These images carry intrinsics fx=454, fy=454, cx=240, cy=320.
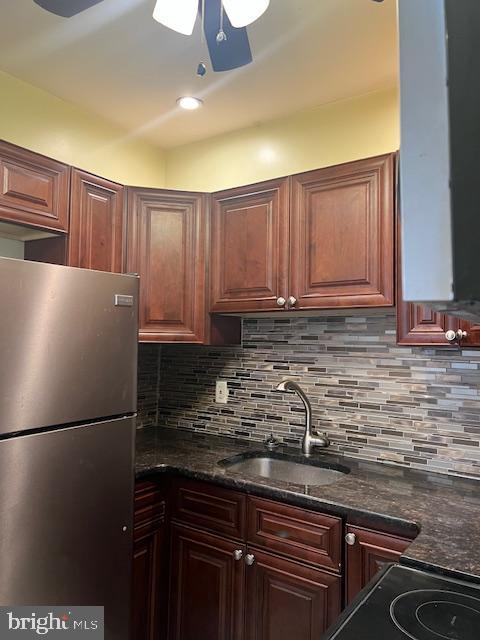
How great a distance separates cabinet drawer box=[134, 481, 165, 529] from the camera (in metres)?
1.86

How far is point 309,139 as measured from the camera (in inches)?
87.6

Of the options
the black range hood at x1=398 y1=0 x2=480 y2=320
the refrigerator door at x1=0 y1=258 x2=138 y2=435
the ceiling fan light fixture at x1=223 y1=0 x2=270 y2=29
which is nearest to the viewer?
the black range hood at x1=398 y1=0 x2=480 y2=320

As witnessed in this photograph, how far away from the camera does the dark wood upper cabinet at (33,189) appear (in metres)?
1.74

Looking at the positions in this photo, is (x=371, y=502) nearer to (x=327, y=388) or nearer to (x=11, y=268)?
(x=327, y=388)

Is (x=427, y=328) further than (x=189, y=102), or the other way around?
(x=189, y=102)

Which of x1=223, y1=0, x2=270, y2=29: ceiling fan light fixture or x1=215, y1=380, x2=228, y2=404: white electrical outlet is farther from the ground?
x1=223, y1=0, x2=270, y2=29: ceiling fan light fixture

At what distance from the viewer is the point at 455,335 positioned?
1.57 m

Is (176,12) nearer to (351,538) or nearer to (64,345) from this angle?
(64,345)

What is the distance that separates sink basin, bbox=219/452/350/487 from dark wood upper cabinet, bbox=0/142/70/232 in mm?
1291

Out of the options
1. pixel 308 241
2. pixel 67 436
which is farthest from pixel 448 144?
pixel 308 241

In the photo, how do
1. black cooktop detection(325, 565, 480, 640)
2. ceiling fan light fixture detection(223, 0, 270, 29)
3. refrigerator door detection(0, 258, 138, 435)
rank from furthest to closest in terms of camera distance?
1. refrigerator door detection(0, 258, 138, 435)
2. ceiling fan light fixture detection(223, 0, 270, 29)
3. black cooktop detection(325, 565, 480, 640)

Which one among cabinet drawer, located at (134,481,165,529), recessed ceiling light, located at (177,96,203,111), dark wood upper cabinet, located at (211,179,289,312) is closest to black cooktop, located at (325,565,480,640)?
cabinet drawer, located at (134,481,165,529)

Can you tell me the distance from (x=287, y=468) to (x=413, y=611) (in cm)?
125

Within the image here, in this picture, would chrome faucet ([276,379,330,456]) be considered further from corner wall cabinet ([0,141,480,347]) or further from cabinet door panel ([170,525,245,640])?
cabinet door panel ([170,525,245,640])
